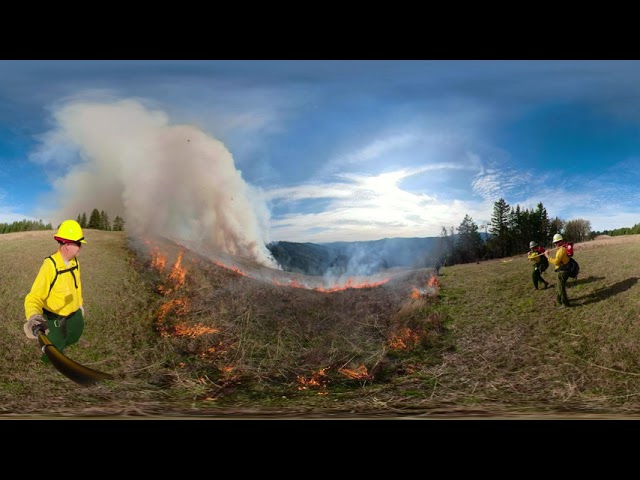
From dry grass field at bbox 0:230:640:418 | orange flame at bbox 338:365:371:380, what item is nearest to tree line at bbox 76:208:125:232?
dry grass field at bbox 0:230:640:418

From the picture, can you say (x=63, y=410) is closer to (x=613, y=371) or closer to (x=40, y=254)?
(x=40, y=254)

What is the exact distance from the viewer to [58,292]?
19.6 feet

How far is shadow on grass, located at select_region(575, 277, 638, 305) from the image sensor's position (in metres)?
6.92

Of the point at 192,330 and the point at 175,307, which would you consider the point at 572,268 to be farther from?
the point at 175,307

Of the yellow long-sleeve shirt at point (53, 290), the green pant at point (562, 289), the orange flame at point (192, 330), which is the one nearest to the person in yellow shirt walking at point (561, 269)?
the green pant at point (562, 289)

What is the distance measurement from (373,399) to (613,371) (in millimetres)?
3205

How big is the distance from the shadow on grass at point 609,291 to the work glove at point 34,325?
7.35 meters

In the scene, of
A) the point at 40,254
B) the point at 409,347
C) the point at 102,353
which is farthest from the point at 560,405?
the point at 40,254

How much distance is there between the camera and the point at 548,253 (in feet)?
23.5

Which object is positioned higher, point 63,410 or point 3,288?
point 3,288

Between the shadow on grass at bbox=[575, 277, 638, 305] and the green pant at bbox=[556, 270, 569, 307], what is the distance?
23cm

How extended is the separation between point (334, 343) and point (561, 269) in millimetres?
3531

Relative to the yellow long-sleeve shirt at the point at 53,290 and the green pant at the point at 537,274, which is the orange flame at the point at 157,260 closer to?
the yellow long-sleeve shirt at the point at 53,290

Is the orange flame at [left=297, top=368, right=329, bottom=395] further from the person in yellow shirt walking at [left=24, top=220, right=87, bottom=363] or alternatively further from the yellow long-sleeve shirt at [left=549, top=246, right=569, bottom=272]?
the yellow long-sleeve shirt at [left=549, top=246, right=569, bottom=272]
